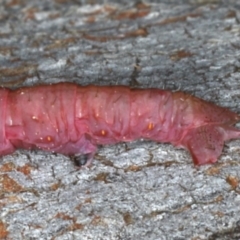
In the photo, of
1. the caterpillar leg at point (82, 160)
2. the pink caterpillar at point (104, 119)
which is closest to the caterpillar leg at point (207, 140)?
the pink caterpillar at point (104, 119)

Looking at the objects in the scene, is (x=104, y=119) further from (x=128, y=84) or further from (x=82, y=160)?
(x=128, y=84)

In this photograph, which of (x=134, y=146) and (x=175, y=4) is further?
(x=175, y=4)

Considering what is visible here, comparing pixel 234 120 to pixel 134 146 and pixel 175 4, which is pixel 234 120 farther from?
pixel 175 4

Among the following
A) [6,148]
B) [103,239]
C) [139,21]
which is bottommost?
[103,239]

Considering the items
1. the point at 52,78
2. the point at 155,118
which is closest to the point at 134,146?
the point at 155,118

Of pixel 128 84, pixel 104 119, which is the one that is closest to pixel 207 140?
pixel 104 119

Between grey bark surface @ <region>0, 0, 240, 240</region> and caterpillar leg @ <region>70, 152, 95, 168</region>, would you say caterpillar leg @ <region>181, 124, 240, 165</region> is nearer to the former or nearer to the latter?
grey bark surface @ <region>0, 0, 240, 240</region>
